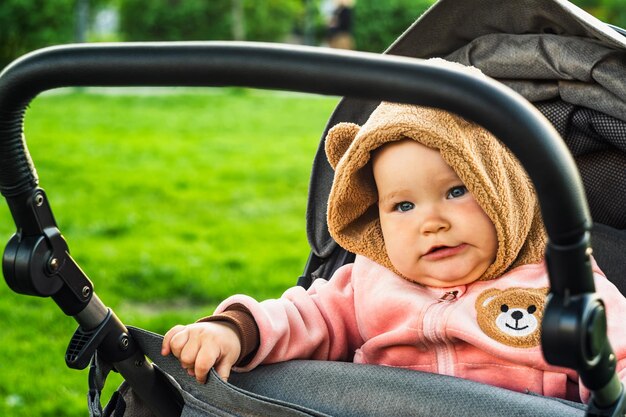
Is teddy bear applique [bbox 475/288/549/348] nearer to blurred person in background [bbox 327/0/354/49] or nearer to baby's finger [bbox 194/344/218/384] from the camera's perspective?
baby's finger [bbox 194/344/218/384]

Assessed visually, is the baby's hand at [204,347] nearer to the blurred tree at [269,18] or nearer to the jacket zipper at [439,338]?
the jacket zipper at [439,338]

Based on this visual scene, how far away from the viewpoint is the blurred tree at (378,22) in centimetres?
1616

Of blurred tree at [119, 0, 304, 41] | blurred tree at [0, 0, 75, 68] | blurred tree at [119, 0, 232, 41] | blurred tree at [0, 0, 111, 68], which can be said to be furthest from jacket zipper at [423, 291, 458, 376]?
blurred tree at [119, 0, 232, 41]

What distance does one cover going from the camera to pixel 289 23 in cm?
1777

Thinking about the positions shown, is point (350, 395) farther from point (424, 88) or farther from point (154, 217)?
point (154, 217)

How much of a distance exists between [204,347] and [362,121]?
2.76 feet

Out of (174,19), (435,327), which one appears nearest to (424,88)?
(435,327)

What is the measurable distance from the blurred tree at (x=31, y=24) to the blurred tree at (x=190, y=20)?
2948 millimetres

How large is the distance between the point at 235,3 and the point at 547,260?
1568 cm

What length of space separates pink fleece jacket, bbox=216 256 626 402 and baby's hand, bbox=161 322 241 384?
5cm

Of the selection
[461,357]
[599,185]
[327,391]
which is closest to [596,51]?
[599,185]

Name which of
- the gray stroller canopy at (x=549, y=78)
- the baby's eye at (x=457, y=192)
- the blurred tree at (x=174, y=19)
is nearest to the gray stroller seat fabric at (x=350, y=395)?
the baby's eye at (x=457, y=192)

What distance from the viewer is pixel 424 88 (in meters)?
0.94

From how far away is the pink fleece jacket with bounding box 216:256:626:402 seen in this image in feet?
5.26
